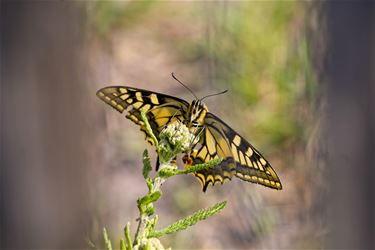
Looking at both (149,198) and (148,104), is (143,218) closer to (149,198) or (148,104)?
(149,198)

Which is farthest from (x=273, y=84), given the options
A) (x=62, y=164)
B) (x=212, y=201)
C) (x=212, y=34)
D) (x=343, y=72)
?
(x=62, y=164)

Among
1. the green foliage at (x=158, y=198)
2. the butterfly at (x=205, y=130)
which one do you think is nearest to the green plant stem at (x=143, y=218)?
the green foliage at (x=158, y=198)

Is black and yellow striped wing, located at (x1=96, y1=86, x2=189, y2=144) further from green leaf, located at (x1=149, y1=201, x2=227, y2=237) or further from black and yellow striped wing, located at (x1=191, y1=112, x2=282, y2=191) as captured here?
green leaf, located at (x1=149, y1=201, x2=227, y2=237)

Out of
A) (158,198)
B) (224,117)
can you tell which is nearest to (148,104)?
(158,198)

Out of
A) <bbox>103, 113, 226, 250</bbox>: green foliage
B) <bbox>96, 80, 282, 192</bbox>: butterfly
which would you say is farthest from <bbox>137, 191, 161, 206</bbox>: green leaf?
<bbox>96, 80, 282, 192</bbox>: butterfly

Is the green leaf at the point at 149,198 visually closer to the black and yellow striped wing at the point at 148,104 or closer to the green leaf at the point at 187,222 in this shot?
the green leaf at the point at 187,222

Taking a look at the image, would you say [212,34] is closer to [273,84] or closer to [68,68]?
[273,84]
